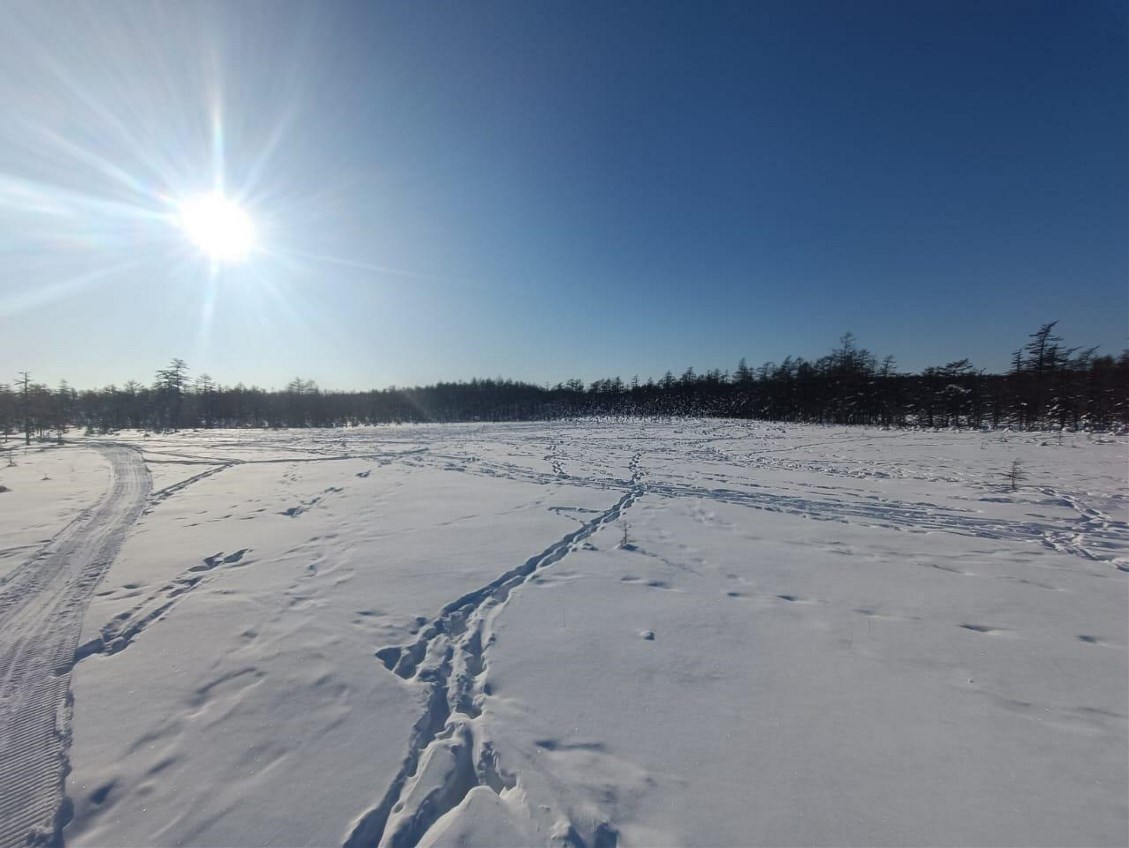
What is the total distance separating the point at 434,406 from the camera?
106125 mm

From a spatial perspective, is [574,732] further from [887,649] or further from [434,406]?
[434,406]

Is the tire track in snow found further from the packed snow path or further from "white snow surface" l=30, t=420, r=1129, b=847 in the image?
the packed snow path

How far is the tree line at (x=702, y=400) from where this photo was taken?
38906mm

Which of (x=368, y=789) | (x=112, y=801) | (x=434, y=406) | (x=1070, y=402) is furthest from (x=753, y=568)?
(x=434, y=406)

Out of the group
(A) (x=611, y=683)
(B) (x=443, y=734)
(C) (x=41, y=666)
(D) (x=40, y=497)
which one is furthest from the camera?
(D) (x=40, y=497)

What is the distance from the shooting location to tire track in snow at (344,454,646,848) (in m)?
2.93

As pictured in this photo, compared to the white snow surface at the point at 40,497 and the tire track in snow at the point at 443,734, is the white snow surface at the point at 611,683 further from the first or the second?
the white snow surface at the point at 40,497

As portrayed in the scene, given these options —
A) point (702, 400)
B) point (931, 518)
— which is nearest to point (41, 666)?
point (931, 518)

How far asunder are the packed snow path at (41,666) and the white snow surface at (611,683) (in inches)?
6.3

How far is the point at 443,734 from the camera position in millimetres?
3740

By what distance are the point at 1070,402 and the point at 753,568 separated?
49561 millimetres

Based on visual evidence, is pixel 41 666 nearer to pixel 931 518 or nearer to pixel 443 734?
pixel 443 734

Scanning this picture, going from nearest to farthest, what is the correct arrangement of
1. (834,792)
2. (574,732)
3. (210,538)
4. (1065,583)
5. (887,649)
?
(834,792)
(574,732)
(887,649)
(1065,583)
(210,538)

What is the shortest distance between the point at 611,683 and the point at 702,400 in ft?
278
